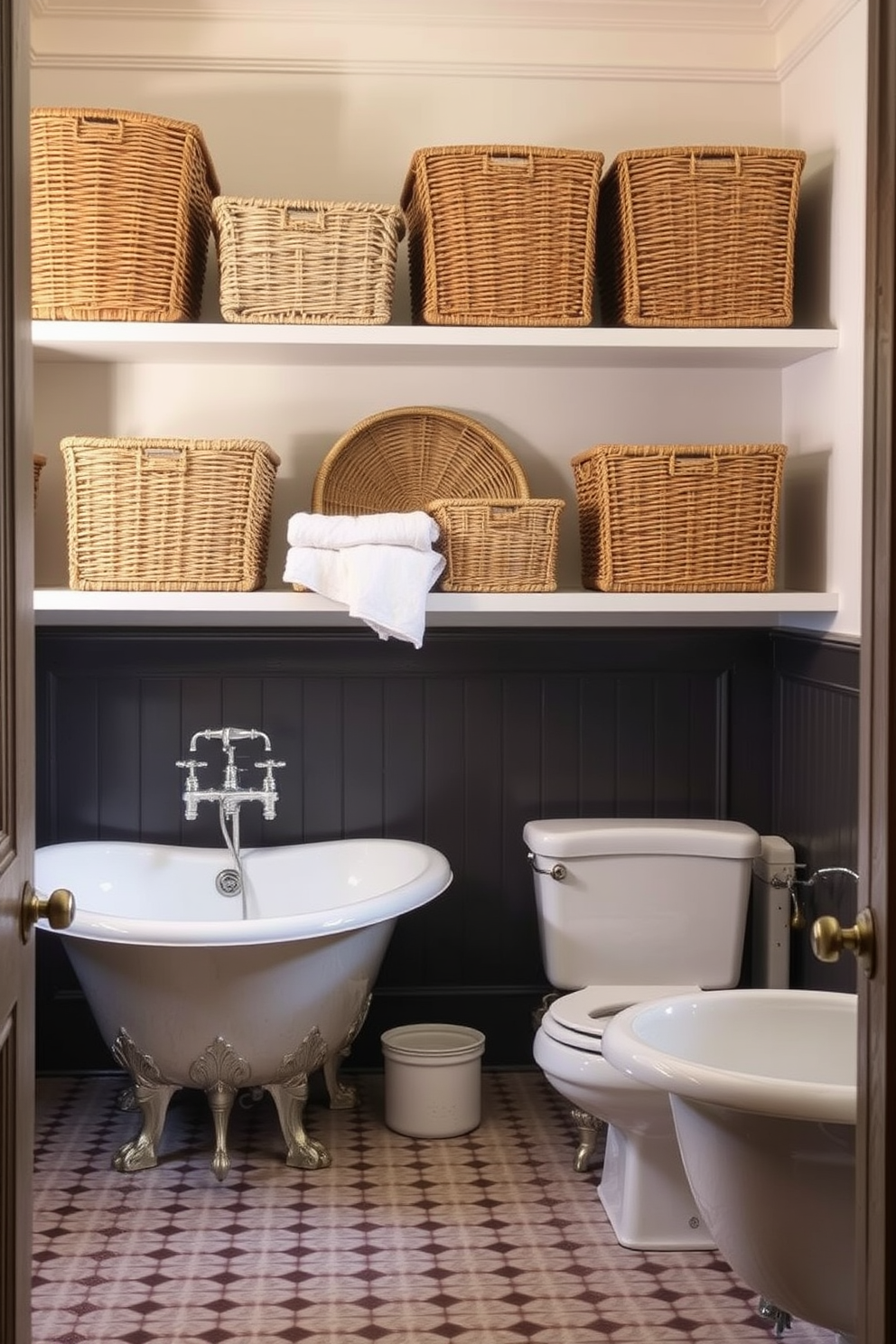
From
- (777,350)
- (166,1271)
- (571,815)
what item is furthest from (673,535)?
(166,1271)

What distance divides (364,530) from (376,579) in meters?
0.12

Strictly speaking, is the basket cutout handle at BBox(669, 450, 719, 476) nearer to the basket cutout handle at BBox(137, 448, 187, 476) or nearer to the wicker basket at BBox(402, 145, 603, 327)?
the wicker basket at BBox(402, 145, 603, 327)

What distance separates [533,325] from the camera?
130 inches

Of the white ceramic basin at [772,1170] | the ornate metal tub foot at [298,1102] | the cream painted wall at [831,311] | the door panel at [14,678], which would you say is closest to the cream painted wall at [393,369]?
the cream painted wall at [831,311]

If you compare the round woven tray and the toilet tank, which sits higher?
the round woven tray

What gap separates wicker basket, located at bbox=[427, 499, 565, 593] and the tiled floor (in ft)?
4.29

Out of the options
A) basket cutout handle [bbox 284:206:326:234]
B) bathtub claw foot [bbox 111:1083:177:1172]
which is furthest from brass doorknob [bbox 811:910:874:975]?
basket cutout handle [bbox 284:206:326:234]

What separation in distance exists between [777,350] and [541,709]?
1067 millimetres

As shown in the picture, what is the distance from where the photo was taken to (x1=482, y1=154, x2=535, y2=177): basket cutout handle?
3.21 metres

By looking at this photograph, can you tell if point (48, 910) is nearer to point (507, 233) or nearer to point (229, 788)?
point (229, 788)

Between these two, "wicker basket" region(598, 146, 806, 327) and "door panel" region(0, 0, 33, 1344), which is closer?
"door panel" region(0, 0, 33, 1344)

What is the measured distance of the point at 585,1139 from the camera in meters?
3.26

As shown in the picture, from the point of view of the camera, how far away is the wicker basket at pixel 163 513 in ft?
10.6

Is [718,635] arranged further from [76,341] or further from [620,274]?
[76,341]
